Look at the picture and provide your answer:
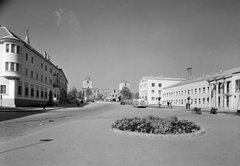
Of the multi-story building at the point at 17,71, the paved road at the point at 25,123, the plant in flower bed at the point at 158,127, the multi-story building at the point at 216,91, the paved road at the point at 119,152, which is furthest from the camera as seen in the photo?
the multi-story building at the point at 216,91

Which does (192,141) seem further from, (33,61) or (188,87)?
(188,87)

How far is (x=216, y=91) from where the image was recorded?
1957 inches

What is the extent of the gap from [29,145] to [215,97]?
167ft

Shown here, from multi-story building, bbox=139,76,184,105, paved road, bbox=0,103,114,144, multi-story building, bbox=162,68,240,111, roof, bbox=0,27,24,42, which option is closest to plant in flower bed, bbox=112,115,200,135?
paved road, bbox=0,103,114,144

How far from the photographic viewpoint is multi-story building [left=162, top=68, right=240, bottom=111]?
42.8m

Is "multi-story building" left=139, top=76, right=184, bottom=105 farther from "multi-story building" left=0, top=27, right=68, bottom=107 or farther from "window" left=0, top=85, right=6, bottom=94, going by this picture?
"window" left=0, top=85, right=6, bottom=94

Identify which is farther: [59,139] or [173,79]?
[173,79]

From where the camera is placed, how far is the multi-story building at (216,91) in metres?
42.8

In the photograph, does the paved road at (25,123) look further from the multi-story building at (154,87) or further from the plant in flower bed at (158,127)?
the multi-story building at (154,87)

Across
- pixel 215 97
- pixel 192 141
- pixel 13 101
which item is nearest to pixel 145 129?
pixel 192 141

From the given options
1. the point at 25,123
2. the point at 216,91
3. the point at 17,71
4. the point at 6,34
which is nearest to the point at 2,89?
the point at 17,71

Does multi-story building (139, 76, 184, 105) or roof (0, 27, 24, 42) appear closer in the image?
roof (0, 27, 24, 42)

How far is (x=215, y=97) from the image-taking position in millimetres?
50219

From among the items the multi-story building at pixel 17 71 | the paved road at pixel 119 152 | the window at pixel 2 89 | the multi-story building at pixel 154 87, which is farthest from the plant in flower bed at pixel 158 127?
the multi-story building at pixel 154 87
